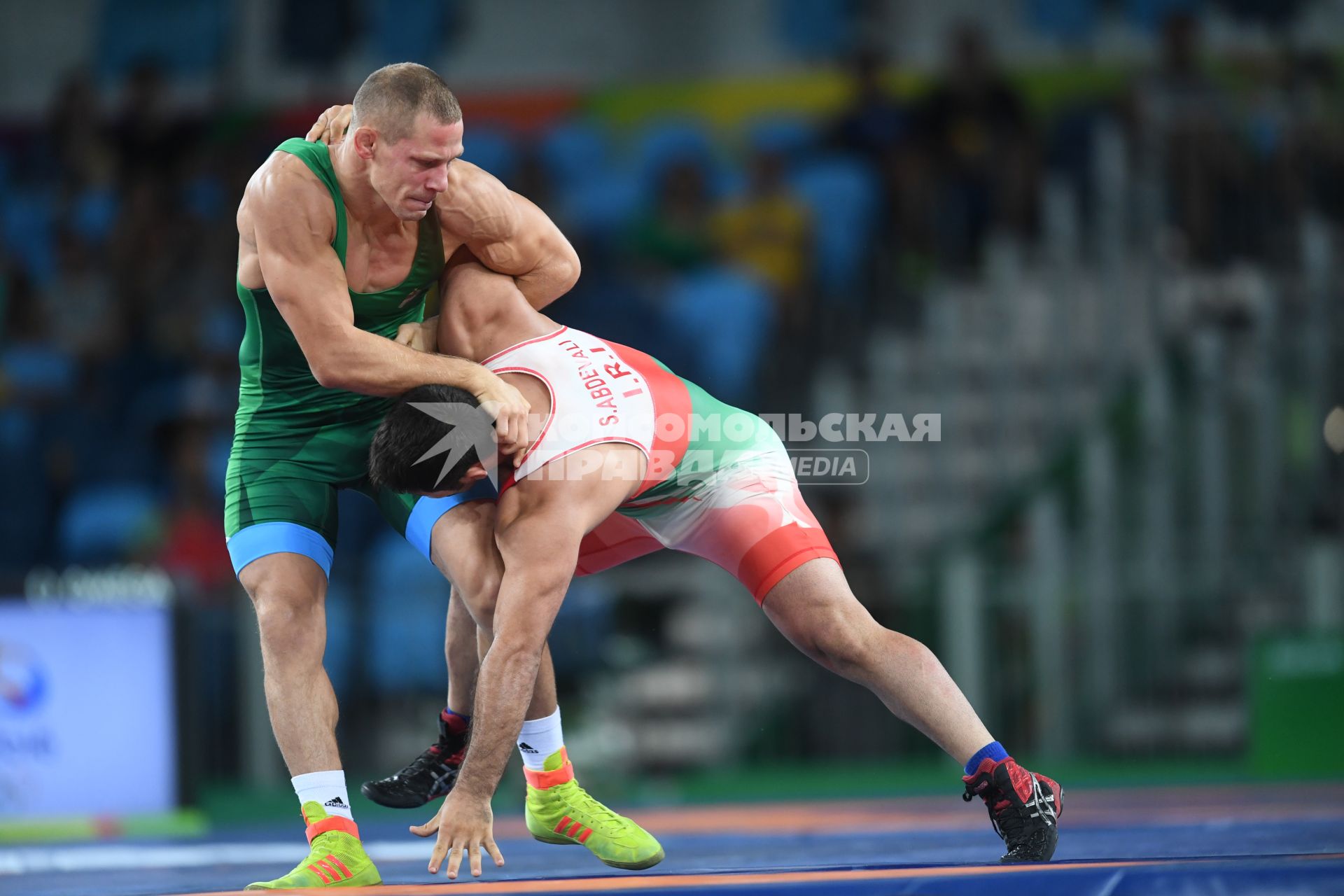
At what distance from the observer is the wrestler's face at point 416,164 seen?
3.56 meters

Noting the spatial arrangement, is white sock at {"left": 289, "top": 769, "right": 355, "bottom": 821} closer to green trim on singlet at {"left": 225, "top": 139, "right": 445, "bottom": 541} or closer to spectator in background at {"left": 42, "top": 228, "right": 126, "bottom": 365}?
green trim on singlet at {"left": 225, "top": 139, "right": 445, "bottom": 541}

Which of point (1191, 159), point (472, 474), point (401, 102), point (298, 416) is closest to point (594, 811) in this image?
point (472, 474)

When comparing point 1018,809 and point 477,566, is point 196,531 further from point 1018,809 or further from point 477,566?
point 1018,809

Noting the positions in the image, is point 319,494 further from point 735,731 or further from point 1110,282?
point 1110,282

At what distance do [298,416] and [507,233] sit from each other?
0.70 metres

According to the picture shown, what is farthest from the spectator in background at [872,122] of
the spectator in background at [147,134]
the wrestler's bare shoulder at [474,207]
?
the wrestler's bare shoulder at [474,207]

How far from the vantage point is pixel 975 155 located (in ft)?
30.5

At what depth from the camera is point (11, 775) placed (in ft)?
19.9

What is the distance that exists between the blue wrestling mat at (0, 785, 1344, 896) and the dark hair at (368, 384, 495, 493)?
0.90 m

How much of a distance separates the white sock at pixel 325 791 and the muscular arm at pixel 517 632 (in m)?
0.41

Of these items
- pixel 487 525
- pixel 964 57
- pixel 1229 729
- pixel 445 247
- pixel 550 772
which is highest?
pixel 964 57

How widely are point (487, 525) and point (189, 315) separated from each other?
618 centimetres

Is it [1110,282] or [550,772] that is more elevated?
[1110,282]

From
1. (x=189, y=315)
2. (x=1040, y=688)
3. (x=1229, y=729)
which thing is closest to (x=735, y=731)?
(x=1040, y=688)
